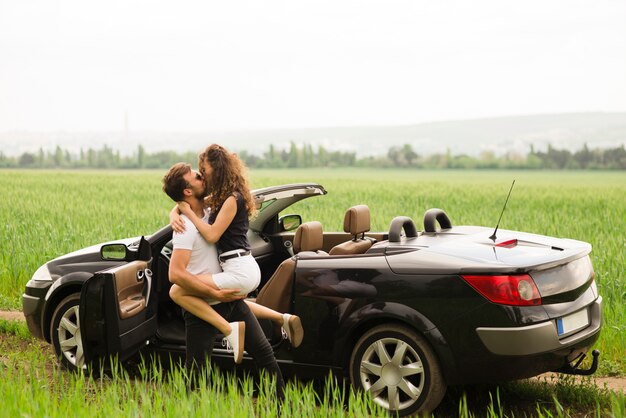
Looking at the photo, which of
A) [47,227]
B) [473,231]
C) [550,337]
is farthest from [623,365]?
[47,227]

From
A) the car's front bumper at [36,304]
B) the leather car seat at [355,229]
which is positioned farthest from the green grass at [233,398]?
the leather car seat at [355,229]

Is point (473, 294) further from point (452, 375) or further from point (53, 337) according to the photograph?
point (53, 337)

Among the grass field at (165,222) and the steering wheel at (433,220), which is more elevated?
the steering wheel at (433,220)

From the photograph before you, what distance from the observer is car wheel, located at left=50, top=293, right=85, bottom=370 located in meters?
6.55

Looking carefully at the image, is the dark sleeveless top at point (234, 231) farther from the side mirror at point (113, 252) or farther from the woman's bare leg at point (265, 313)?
the side mirror at point (113, 252)

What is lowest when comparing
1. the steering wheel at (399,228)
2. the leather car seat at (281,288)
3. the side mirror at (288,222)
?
the leather car seat at (281,288)

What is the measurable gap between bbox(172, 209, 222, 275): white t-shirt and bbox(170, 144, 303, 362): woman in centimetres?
5

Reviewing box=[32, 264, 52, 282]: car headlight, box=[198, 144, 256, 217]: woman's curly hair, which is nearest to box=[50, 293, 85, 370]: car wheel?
box=[32, 264, 52, 282]: car headlight

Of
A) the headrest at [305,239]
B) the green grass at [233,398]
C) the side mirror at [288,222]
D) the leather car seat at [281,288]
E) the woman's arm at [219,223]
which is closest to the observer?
the green grass at [233,398]

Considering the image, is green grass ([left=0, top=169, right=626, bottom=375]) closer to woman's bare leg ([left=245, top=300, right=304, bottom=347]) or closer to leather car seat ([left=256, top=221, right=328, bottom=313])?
leather car seat ([left=256, top=221, right=328, bottom=313])

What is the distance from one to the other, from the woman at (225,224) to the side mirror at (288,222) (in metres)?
2.26

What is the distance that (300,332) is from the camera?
5.64 meters

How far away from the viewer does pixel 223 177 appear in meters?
5.38

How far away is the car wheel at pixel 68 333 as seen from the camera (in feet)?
21.5
